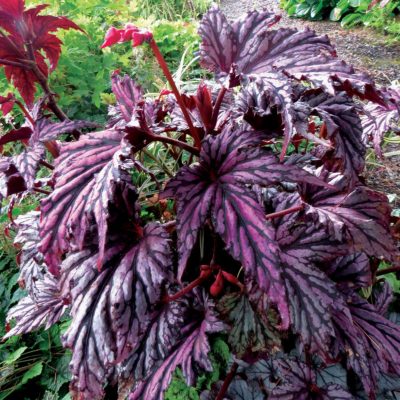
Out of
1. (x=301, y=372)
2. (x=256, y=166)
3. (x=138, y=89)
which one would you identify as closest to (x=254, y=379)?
(x=301, y=372)

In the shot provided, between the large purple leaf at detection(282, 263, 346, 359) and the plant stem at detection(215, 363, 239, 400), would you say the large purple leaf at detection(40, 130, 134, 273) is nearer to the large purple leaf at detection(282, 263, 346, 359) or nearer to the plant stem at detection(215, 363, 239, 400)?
the large purple leaf at detection(282, 263, 346, 359)

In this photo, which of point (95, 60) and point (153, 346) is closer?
point (153, 346)

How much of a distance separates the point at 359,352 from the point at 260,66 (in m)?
0.74

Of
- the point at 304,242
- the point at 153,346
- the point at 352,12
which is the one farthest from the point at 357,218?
the point at 352,12

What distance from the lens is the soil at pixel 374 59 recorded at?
211cm

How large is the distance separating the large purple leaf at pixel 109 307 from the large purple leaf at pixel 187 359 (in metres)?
0.17

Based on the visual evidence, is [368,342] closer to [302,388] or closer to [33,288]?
[302,388]

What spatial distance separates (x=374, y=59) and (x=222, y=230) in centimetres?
309

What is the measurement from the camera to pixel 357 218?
920mm

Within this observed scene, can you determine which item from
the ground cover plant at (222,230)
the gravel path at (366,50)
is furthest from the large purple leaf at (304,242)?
the gravel path at (366,50)

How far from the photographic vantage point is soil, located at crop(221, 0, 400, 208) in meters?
2.11

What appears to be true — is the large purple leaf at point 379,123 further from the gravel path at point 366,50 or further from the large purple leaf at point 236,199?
the gravel path at point 366,50

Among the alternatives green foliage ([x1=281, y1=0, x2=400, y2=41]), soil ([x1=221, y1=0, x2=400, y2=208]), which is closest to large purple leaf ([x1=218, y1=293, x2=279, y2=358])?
soil ([x1=221, y1=0, x2=400, y2=208])

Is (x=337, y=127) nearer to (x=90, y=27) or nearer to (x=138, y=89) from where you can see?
(x=138, y=89)
